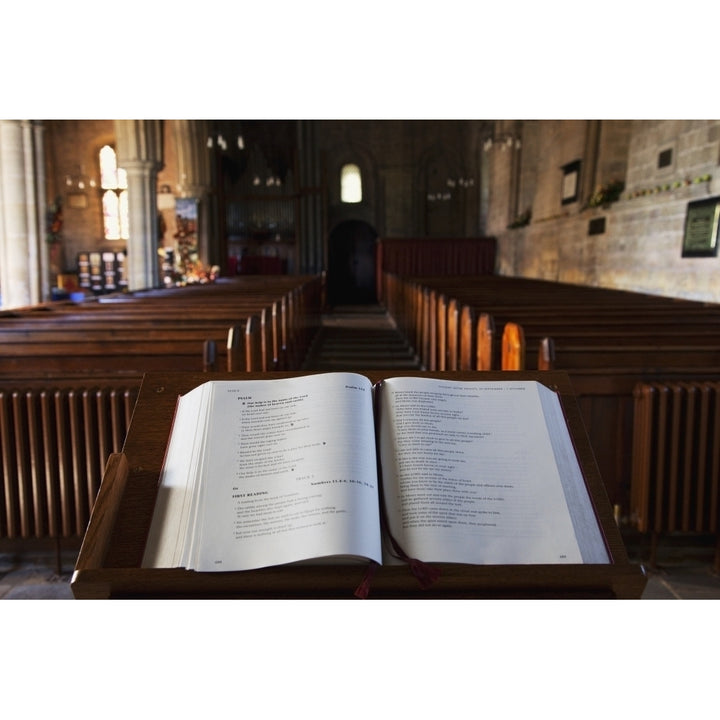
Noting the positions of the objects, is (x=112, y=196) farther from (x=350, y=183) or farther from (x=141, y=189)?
(x=141, y=189)

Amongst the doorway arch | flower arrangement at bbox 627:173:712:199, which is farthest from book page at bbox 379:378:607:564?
the doorway arch

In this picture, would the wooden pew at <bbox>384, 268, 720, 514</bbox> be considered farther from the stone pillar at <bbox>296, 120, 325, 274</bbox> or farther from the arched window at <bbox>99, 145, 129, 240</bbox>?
the arched window at <bbox>99, 145, 129, 240</bbox>

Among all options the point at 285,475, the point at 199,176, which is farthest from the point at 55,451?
the point at 199,176

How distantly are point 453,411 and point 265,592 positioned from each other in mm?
451

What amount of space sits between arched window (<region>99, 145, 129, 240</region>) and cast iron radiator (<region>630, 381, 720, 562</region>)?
18.1 m

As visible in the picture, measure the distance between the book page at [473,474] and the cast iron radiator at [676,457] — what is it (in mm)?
1758

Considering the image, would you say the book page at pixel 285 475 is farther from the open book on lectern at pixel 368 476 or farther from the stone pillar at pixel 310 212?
the stone pillar at pixel 310 212

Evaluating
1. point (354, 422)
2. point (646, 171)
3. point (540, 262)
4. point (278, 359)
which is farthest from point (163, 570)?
point (540, 262)

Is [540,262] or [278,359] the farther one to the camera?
[540,262]

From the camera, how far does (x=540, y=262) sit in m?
11.9

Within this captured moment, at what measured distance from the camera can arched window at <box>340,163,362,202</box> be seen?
1969cm

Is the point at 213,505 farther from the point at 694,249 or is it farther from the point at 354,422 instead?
the point at 694,249

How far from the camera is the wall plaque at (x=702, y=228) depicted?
6.07 meters

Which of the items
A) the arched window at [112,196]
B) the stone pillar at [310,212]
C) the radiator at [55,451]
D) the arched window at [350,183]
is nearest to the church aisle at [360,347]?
the radiator at [55,451]
